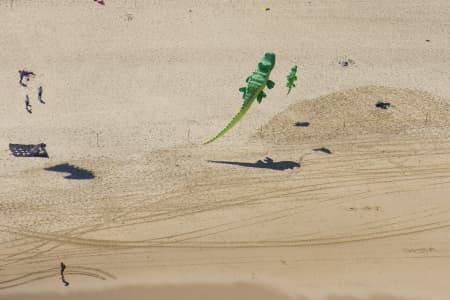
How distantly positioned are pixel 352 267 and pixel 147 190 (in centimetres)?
833

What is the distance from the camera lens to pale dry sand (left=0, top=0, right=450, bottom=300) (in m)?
22.1

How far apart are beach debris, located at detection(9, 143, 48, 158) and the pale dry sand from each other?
420 mm

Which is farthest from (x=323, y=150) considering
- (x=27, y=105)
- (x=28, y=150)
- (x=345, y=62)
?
(x=27, y=105)

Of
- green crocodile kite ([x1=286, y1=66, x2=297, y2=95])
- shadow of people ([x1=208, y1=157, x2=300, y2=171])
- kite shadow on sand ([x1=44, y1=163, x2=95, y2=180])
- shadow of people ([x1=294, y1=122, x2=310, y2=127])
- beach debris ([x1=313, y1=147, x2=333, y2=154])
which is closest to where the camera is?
kite shadow on sand ([x1=44, y1=163, x2=95, y2=180])

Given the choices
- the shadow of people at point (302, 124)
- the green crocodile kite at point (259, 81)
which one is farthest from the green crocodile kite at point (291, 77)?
the green crocodile kite at point (259, 81)

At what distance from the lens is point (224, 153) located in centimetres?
2634

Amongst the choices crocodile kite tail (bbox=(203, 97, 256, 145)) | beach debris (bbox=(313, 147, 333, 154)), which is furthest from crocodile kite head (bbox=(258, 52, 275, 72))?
beach debris (bbox=(313, 147, 333, 154))

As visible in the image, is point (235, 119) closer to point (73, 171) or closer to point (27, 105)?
point (73, 171)

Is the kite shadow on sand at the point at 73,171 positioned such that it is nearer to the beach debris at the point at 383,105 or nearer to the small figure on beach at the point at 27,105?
the small figure on beach at the point at 27,105

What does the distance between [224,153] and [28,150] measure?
804cm

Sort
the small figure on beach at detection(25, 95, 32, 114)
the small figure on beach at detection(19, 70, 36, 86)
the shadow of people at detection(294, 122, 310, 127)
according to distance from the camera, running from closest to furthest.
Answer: the small figure on beach at detection(25, 95, 32, 114)
the shadow of people at detection(294, 122, 310, 127)
the small figure on beach at detection(19, 70, 36, 86)

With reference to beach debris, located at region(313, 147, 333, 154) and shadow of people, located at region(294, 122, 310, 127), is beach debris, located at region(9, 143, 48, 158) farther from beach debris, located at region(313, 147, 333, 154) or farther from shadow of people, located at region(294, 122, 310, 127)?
beach debris, located at region(313, 147, 333, 154)

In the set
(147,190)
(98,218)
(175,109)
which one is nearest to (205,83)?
(175,109)

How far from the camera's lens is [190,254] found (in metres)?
22.5
